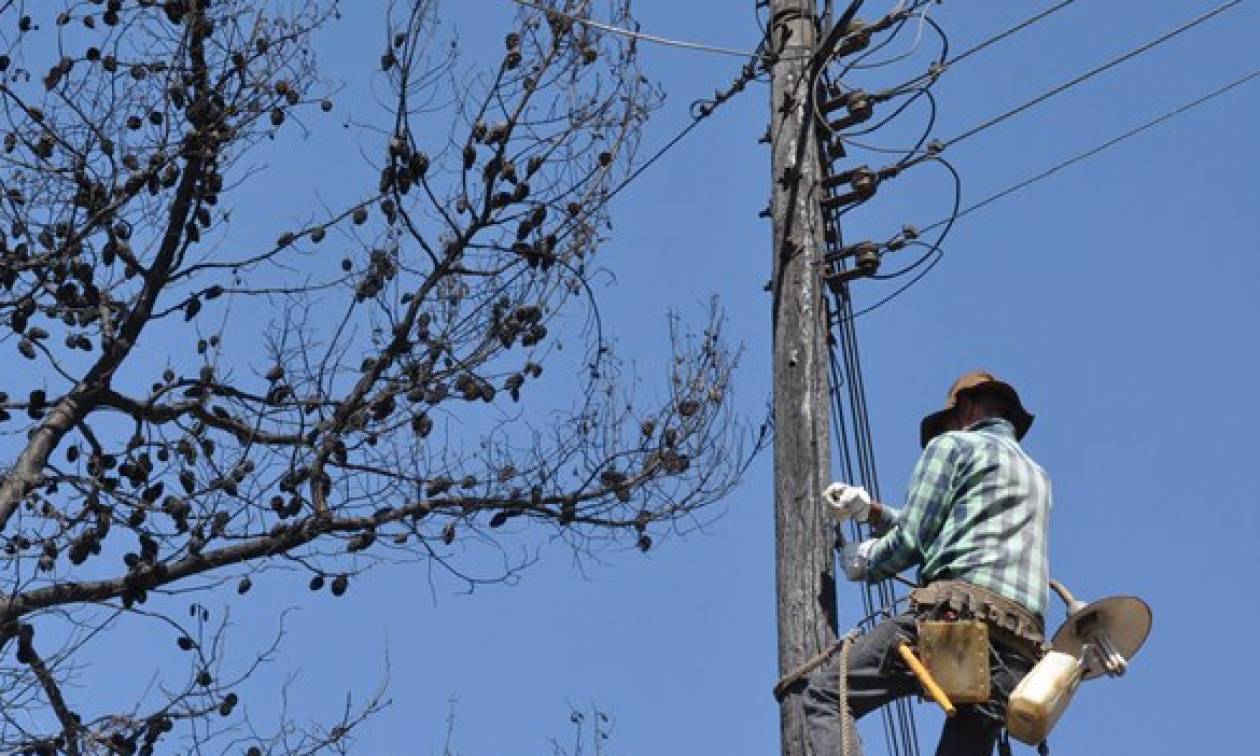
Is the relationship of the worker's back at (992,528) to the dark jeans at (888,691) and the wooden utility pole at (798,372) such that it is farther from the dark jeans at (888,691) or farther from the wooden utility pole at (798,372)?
the wooden utility pole at (798,372)

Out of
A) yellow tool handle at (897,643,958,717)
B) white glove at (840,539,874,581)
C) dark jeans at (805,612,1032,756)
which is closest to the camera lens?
yellow tool handle at (897,643,958,717)

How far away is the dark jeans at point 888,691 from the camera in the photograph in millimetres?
6426

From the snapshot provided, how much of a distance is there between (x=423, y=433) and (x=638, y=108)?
1845 mm

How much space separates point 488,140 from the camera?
32.5 feet

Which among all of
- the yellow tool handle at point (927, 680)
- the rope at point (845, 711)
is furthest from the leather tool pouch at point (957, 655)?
the rope at point (845, 711)

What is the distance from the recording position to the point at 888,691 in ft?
21.3

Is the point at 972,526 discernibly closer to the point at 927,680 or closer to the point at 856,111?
the point at 927,680

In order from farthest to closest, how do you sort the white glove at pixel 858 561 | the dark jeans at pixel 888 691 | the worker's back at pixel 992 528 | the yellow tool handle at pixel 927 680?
the white glove at pixel 858 561
the worker's back at pixel 992 528
the dark jeans at pixel 888 691
the yellow tool handle at pixel 927 680

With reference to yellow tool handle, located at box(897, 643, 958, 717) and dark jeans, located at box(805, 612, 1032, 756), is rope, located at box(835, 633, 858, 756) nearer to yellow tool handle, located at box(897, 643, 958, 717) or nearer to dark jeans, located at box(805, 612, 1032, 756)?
dark jeans, located at box(805, 612, 1032, 756)

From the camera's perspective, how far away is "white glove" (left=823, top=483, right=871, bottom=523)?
22.1 ft

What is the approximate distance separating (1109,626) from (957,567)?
1.74ft

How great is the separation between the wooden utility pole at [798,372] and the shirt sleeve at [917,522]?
21cm

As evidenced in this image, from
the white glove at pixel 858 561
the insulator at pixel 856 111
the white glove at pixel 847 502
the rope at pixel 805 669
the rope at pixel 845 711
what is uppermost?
the insulator at pixel 856 111

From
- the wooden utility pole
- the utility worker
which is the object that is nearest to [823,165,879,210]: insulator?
the wooden utility pole
